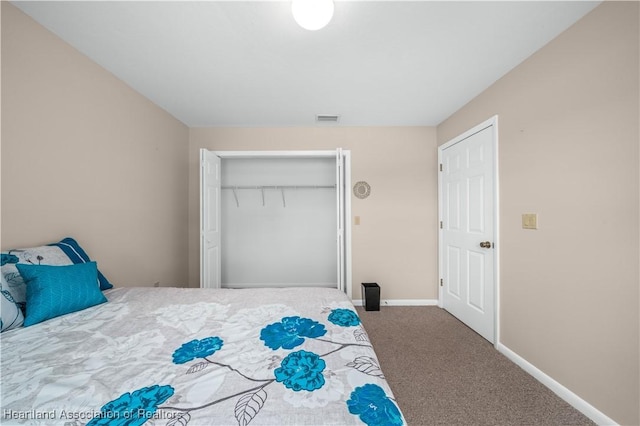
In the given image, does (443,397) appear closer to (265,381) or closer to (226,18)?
(265,381)

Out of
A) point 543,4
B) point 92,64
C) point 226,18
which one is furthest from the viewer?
point 92,64

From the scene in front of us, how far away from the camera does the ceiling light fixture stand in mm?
1266

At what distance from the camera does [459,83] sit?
225 centimetres

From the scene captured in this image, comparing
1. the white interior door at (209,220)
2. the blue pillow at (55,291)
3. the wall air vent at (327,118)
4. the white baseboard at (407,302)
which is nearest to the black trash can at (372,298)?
the white baseboard at (407,302)

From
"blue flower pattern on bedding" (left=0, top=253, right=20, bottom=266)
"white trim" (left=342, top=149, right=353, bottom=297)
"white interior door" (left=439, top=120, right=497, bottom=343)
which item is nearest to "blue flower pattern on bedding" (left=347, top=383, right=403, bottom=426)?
"blue flower pattern on bedding" (left=0, top=253, right=20, bottom=266)

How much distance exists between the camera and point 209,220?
2.98 meters

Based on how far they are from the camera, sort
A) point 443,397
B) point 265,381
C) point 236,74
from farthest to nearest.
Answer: point 236,74 → point 443,397 → point 265,381

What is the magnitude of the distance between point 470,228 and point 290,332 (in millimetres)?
2347

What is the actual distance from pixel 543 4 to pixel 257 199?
3525 millimetres

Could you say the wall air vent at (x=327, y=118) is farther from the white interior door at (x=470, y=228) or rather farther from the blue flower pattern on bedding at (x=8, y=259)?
the blue flower pattern on bedding at (x=8, y=259)

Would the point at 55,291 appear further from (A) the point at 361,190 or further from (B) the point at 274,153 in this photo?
(A) the point at 361,190

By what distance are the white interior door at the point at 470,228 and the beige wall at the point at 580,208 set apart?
21 cm

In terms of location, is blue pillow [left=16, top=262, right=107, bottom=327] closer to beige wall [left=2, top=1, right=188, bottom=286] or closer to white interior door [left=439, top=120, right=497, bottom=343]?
beige wall [left=2, top=1, right=188, bottom=286]

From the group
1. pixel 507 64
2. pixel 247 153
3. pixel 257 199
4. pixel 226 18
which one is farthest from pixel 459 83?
pixel 257 199
